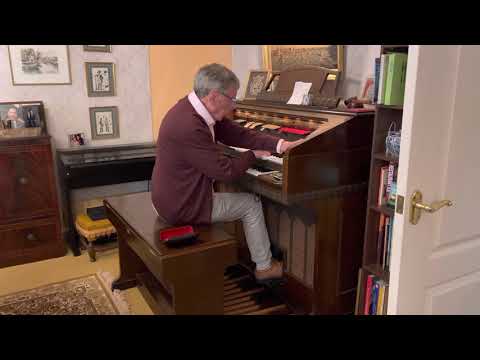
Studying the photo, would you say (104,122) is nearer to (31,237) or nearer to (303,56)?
(31,237)

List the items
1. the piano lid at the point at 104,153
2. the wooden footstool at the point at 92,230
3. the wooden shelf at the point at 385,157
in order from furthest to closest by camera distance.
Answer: the piano lid at the point at 104,153 < the wooden footstool at the point at 92,230 < the wooden shelf at the point at 385,157

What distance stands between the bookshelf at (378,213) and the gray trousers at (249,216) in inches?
22.0

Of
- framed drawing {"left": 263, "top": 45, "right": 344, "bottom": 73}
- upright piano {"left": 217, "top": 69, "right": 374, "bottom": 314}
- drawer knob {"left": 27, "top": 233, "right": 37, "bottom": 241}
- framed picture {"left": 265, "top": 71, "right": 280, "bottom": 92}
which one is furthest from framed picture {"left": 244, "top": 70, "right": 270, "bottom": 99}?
drawer knob {"left": 27, "top": 233, "right": 37, "bottom": 241}

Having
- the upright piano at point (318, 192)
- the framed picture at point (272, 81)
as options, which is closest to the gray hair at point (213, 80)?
the upright piano at point (318, 192)

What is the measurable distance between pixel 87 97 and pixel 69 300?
161cm

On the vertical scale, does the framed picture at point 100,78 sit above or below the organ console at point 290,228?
above

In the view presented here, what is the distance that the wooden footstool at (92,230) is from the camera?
125 inches

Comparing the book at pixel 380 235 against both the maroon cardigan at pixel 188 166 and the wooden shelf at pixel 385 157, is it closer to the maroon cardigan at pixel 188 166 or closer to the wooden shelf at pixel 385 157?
the wooden shelf at pixel 385 157

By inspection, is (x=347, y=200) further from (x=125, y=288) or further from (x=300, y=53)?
(x=125, y=288)

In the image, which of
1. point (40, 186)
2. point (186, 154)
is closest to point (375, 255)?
point (186, 154)

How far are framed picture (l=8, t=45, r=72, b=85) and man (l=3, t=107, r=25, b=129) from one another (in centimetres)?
22

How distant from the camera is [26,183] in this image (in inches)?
120

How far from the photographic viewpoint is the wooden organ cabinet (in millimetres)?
2986

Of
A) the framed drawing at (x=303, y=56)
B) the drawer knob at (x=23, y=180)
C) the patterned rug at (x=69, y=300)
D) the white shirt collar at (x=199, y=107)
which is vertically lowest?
the patterned rug at (x=69, y=300)
